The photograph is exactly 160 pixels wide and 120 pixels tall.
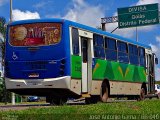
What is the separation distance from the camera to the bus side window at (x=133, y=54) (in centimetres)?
2599

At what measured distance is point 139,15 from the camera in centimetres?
4122

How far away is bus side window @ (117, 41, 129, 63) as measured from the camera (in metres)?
24.2

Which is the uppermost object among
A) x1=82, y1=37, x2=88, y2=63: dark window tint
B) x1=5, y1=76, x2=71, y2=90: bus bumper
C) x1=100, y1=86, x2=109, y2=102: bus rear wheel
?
x1=82, y1=37, x2=88, y2=63: dark window tint

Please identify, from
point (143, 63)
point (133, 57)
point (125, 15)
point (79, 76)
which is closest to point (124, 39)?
point (133, 57)

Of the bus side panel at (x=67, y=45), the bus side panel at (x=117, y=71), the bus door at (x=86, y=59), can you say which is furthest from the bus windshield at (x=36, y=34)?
the bus side panel at (x=117, y=71)

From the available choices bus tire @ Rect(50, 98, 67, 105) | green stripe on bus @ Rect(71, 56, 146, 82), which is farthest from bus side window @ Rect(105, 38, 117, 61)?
bus tire @ Rect(50, 98, 67, 105)

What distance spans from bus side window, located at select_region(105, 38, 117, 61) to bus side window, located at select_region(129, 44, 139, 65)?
2496mm

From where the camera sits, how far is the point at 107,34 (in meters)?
22.8

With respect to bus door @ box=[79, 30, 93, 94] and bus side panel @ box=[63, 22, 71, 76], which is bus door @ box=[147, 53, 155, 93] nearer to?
bus door @ box=[79, 30, 93, 94]

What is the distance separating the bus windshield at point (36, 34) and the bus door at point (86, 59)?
1.43 m

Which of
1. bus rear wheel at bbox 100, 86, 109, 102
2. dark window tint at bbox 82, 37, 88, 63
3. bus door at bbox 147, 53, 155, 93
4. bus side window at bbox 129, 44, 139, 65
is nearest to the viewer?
dark window tint at bbox 82, 37, 88, 63

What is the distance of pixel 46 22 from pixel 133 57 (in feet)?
28.3

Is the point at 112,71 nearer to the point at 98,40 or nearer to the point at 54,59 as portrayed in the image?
the point at 98,40

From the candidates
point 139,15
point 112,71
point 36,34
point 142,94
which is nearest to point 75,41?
point 36,34
